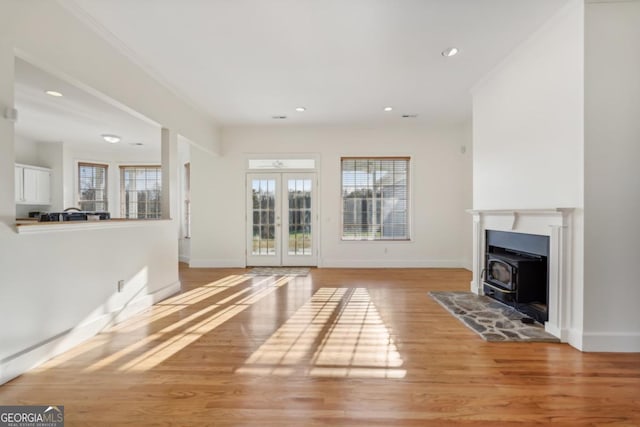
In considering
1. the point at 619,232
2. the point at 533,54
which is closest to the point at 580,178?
the point at 619,232

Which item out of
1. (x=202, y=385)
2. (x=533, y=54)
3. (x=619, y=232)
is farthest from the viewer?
(x=533, y=54)

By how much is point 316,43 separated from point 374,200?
3.91 m

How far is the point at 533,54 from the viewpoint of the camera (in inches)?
122

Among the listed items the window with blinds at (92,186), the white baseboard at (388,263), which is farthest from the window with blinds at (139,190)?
the white baseboard at (388,263)

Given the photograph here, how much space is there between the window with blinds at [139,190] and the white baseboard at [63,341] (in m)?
4.59

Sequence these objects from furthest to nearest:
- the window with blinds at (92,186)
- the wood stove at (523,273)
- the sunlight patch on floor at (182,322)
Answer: the window with blinds at (92,186) → the wood stove at (523,273) → the sunlight patch on floor at (182,322)

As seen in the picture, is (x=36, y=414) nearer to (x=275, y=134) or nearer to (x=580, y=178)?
(x=580, y=178)

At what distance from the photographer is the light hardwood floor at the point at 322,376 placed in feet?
5.89

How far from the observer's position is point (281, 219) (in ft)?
21.2

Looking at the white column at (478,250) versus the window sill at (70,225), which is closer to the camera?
the window sill at (70,225)

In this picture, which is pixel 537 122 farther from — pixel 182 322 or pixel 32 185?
pixel 32 185

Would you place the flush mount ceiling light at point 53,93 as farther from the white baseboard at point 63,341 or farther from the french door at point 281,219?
the french door at point 281,219

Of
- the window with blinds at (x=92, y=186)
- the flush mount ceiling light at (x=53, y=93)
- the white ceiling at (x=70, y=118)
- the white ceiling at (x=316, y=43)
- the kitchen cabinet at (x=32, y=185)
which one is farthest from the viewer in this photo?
the window with blinds at (x=92, y=186)

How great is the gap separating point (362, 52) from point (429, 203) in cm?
391
